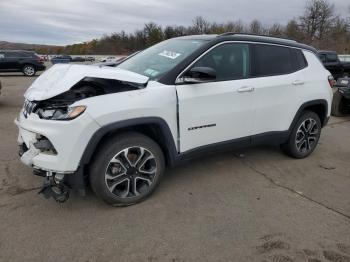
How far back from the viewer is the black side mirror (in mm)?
3681

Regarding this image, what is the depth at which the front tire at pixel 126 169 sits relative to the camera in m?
3.39

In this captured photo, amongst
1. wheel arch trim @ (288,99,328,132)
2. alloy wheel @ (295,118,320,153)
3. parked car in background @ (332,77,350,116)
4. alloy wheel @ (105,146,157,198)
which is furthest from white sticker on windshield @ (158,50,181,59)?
parked car in background @ (332,77,350,116)

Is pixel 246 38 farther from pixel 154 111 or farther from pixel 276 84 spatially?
pixel 154 111

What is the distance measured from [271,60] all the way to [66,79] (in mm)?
2729

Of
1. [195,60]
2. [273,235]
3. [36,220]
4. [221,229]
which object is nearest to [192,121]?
[195,60]

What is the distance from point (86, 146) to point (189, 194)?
4.55 feet

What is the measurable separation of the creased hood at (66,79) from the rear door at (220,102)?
0.60 m

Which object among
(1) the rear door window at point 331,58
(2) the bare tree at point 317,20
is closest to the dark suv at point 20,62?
(1) the rear door window at point 331,58

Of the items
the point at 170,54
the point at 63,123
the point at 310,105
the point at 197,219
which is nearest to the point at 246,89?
the point at 170,54

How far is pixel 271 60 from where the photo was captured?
468 centimetres

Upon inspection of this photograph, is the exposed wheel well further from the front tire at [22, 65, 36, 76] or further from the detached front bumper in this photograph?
the front tire at [22, 65, 36, 76]

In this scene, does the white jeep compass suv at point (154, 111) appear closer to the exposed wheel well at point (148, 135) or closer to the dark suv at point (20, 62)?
the exposed wheel well at point (148, 135)

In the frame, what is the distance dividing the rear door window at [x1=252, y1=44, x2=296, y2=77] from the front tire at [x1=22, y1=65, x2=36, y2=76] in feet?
62.8

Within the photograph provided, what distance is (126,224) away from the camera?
131 inches
